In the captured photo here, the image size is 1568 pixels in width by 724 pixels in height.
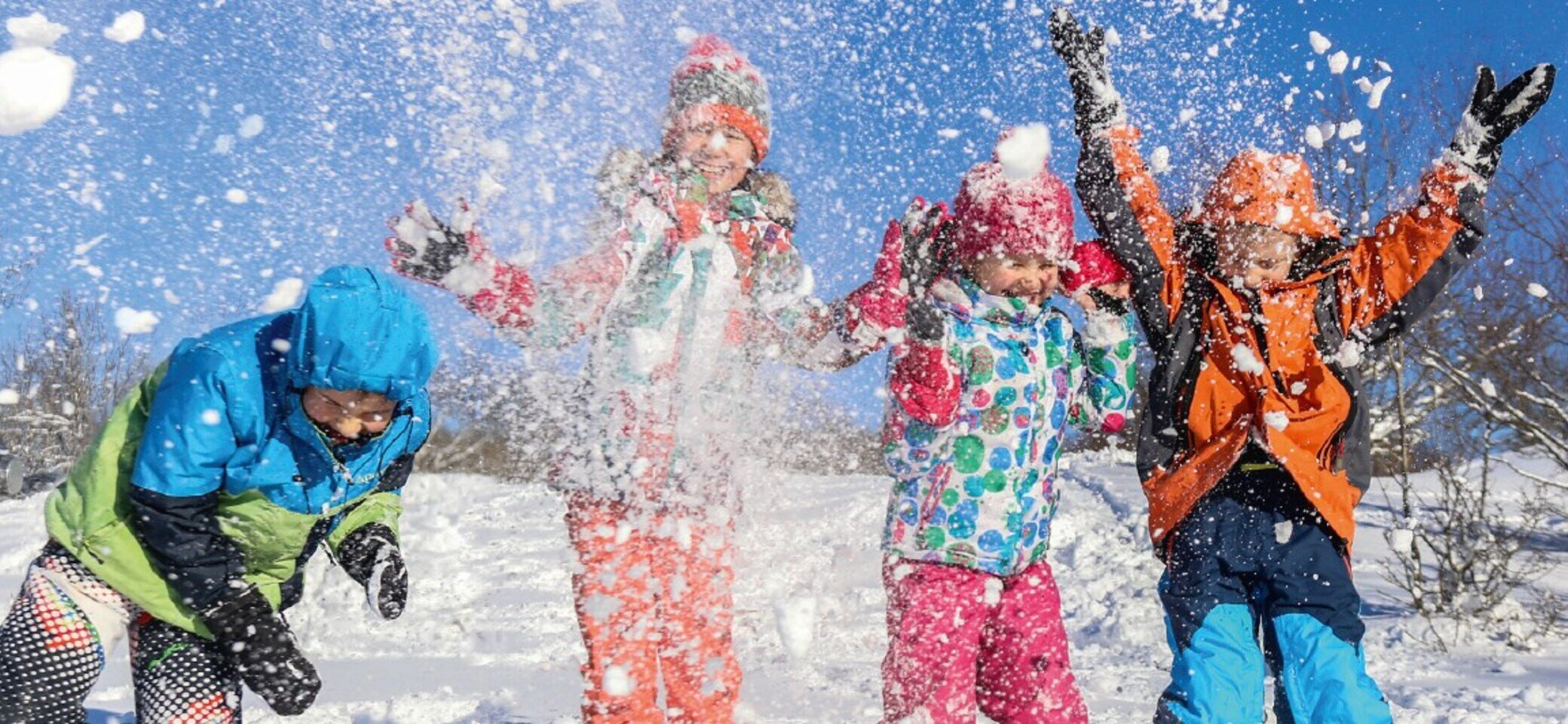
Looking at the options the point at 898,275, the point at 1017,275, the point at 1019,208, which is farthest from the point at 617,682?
the point at 1019,208

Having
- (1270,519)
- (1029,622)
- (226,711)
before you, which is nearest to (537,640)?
(226,711)

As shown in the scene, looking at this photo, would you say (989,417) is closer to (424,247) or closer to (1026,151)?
(1026,151)

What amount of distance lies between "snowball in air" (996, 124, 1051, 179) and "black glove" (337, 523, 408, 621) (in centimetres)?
197

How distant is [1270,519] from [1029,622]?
691mm

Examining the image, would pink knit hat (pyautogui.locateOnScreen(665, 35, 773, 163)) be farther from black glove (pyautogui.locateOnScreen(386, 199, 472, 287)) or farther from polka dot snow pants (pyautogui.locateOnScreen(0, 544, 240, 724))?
polka dot snow pants (pyautogui.locateOnScreen(0, 544, 240, 724))

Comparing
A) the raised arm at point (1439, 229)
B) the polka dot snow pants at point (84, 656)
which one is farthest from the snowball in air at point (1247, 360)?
the polka dot snow pants at point (84, 656)

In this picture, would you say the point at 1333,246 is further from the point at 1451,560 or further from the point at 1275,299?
the point at 1451,560

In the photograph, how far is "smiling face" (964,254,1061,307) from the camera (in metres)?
2.99

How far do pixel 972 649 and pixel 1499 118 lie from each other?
6.63 feet

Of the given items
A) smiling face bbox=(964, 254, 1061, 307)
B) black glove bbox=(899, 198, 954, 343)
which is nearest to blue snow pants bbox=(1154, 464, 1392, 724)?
smiling face bbox=(964, 254, 1061, 307)

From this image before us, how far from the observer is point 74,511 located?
2.60m

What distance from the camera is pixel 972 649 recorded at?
114 inches

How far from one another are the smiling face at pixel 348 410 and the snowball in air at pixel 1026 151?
1.75m

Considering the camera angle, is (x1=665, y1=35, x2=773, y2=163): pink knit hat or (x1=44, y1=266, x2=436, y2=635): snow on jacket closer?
(x1=44, y1=266, x2=436, y2=635): snow on jacket
